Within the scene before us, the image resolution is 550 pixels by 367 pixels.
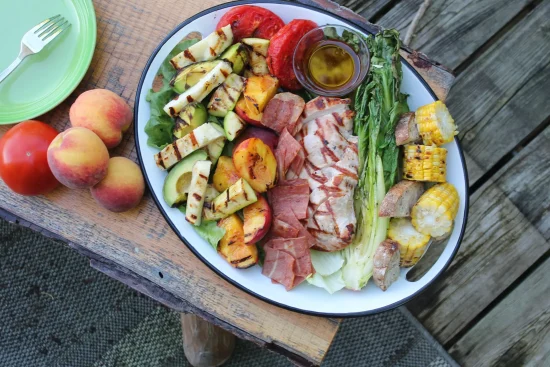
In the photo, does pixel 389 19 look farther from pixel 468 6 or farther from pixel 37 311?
pixel 37 311

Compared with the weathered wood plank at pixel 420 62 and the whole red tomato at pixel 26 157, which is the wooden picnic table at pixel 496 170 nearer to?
the weathered wood plank at pixel 420 62

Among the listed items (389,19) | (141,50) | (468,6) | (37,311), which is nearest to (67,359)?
(37,311)

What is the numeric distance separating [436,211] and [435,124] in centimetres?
32

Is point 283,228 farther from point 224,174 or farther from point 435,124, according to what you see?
point 435,124

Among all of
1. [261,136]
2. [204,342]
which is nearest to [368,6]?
[261,136]

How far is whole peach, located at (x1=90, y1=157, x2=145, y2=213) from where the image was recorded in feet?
6.56

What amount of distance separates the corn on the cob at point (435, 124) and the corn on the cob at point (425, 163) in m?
0.04

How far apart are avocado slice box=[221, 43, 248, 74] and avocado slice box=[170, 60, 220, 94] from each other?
0.16 ft

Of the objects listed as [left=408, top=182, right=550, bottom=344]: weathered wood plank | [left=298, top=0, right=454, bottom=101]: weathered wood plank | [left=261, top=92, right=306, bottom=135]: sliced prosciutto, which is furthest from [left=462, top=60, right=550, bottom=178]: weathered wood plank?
[left=261, top=92, right=306, bottom=135]: sliced prosciutto

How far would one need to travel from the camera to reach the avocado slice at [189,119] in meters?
2.02

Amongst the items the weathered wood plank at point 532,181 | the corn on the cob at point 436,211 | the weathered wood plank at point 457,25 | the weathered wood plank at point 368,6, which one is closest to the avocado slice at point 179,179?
the corn on the cob at point 436,211

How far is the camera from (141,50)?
88.3 inches

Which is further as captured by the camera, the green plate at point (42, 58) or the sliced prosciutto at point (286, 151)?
the green plate at point (42, 58)

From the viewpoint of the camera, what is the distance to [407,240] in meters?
2.01
